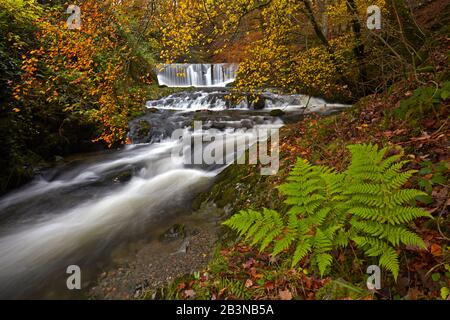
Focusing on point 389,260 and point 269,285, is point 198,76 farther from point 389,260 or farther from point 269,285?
point 389,260

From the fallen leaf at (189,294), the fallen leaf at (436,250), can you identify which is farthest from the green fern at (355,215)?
the fallen leaf at (189,294)

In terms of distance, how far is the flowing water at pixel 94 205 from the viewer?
14.9 feet

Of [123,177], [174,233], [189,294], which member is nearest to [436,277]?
[189,294]

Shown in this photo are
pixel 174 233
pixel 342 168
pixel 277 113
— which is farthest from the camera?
pixel 277 113

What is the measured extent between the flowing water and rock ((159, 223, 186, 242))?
359 mm

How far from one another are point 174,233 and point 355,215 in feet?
10.0

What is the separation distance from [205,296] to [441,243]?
2.12 meters

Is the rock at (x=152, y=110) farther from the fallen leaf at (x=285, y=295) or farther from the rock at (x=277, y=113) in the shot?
the fallen leaf at (x=285, y=295)

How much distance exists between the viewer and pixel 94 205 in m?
6.77

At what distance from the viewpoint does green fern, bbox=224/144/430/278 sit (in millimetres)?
2188

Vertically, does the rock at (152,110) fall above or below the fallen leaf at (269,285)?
above

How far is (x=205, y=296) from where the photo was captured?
2719 millimetres

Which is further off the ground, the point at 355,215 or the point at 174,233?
the point at 355,215

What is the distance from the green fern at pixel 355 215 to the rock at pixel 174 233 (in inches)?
86.0
